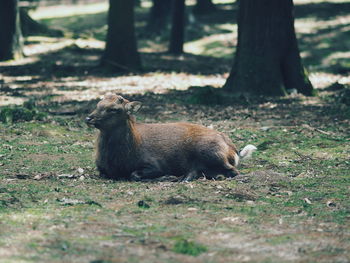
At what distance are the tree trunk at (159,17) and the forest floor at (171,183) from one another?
10801 mm

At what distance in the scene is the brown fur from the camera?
10.5 m

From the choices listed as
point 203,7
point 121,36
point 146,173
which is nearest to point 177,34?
point 121,36

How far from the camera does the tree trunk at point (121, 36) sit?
2445 cm

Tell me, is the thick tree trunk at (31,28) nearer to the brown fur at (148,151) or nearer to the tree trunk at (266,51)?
the tree trunk at (266,51)

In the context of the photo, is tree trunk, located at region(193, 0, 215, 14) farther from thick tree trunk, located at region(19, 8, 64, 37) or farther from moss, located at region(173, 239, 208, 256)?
moss, located at region(173, 239, 208, 256)

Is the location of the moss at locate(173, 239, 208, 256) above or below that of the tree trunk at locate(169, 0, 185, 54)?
above

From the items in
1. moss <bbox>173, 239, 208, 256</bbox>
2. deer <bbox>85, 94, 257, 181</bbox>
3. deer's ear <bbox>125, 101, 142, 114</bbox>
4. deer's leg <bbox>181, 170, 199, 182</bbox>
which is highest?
deer's ear <bbox>125, 101, 142, 114</bbox>

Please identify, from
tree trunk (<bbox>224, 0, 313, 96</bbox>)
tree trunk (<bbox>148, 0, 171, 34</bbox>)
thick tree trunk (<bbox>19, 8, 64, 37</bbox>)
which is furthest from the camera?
tree trunk (<bbox>148, 0, 171, 34</bbox>)

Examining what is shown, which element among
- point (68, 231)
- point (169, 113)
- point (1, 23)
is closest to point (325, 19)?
point (1, 23)

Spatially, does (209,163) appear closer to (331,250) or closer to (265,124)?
(331,250)

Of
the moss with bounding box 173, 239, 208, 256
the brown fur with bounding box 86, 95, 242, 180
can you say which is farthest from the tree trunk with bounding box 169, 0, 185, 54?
the moss with bounding box 173, 239, 208, 256

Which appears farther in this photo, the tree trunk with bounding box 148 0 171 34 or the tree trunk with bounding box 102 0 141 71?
the tree trunk with bounding box 148 0 171 34

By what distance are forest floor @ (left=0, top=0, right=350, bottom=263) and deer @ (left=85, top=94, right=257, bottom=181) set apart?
0.91 ft

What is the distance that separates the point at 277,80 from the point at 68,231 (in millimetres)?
12838
